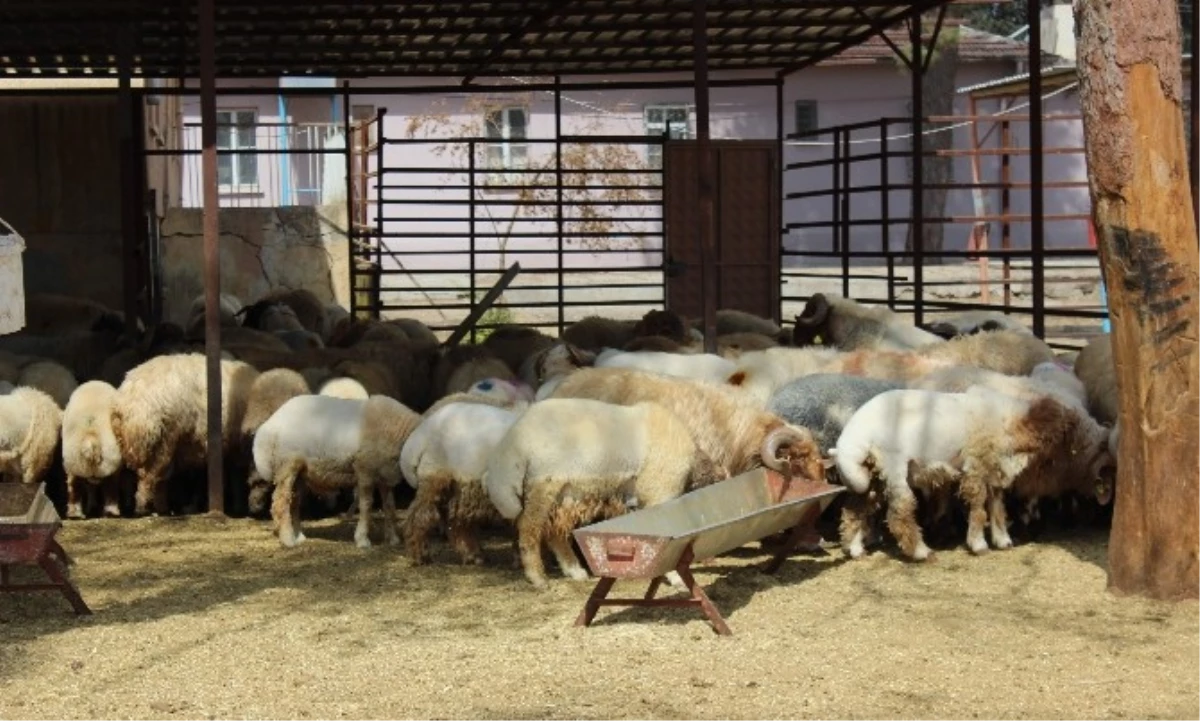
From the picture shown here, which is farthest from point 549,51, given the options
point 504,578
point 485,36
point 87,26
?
point 504,578

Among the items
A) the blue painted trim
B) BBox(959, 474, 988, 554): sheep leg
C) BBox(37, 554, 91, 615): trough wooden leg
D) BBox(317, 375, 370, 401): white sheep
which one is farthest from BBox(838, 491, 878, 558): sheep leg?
the blue painted trim

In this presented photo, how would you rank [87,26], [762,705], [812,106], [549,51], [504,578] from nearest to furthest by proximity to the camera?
[762,705], [504,578], [87,26], [549,51], [812,106]

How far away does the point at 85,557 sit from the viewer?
34.6 ft

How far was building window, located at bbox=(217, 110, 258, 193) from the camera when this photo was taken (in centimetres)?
3316

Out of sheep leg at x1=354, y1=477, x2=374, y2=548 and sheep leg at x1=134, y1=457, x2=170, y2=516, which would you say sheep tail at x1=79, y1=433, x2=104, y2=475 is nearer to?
sheep leg at x1=134, y1=457, x2=170, y2=516

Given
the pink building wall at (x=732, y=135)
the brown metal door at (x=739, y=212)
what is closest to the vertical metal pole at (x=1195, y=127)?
the brown metal door at (x=739, y=212)

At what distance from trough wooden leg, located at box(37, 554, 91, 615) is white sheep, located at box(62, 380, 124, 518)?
304cm

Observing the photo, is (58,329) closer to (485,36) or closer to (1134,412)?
(485,36)

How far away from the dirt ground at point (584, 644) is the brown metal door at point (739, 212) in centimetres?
1054

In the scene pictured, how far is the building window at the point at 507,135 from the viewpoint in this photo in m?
35.3

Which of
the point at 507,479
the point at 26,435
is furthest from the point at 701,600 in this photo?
the point at 26,435

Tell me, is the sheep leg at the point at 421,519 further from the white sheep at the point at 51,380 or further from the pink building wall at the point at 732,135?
the pink building wall at the point at 732,135

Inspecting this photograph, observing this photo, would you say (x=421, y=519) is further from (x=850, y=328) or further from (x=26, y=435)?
(x=850, y=328)

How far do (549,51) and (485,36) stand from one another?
129 centimetres
